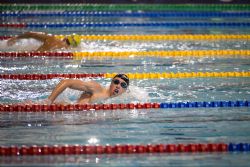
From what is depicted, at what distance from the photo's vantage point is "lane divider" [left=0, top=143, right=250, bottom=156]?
5.10m

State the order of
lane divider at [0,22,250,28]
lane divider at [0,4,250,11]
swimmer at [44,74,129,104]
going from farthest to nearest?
1. lane divider at [0,4,250,11]
2. lane divider at [0,22,250,28]
3. swimmer at [44,74,129,104]

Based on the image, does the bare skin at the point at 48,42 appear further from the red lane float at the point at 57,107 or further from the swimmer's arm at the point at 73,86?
the red lane float at the point at 57,107

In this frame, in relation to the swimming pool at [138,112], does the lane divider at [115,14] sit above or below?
above

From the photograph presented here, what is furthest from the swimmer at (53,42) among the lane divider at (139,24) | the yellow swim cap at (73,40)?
the lane divider at (139,24)

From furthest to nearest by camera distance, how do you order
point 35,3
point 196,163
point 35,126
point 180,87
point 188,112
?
point 35,3
point 180,87
point 188,112
point 35,126
point 196,163

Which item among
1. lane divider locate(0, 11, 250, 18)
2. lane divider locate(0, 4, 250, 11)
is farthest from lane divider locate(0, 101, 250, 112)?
lane divider locate(0, 4, 250, 11)

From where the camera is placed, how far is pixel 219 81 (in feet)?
26.5

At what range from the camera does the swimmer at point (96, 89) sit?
21.7ft

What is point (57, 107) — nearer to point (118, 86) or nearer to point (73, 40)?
point (118, 86)

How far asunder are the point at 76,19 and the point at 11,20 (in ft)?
4.24

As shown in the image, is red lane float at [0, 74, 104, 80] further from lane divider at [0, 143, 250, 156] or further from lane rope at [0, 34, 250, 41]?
lane rope at [0, 34, 250, 41]

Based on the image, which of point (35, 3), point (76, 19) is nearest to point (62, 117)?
point (76, 19)

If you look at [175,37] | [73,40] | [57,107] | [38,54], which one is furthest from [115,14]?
[57,107]

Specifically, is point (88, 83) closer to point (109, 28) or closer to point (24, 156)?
point (24, 156)
